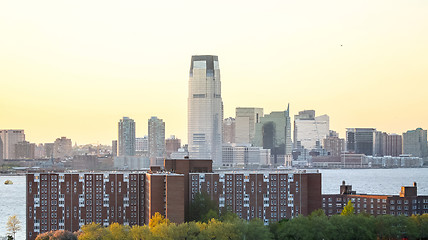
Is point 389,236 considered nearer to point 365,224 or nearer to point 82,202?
point 365,224

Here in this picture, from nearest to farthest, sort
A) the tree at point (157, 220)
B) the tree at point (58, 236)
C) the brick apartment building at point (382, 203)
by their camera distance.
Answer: the tree at point (157, 220), the tree at point (58, 236), the brick apartment building at point (382, 203)

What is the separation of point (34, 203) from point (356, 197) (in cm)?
2715

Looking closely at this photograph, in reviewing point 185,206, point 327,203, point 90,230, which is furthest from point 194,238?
point 327,203

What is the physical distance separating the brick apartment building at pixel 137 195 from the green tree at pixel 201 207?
28.8 inches

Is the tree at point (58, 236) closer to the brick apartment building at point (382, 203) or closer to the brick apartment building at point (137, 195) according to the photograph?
the brick apartment building at point (137, 195)

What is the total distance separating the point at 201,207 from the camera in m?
62.5

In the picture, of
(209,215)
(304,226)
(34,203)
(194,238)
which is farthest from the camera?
(34,203)

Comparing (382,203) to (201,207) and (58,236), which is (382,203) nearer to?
(201,207)

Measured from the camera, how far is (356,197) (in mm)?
72938

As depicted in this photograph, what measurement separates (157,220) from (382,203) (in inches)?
907

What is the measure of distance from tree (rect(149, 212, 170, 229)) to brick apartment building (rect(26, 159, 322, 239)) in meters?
4.60

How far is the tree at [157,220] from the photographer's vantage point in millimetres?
55281

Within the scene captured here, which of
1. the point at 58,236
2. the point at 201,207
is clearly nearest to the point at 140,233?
the point at 58,236

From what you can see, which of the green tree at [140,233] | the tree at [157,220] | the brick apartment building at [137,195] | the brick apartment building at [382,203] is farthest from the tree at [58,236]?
the brick apartment building at [382,203]
